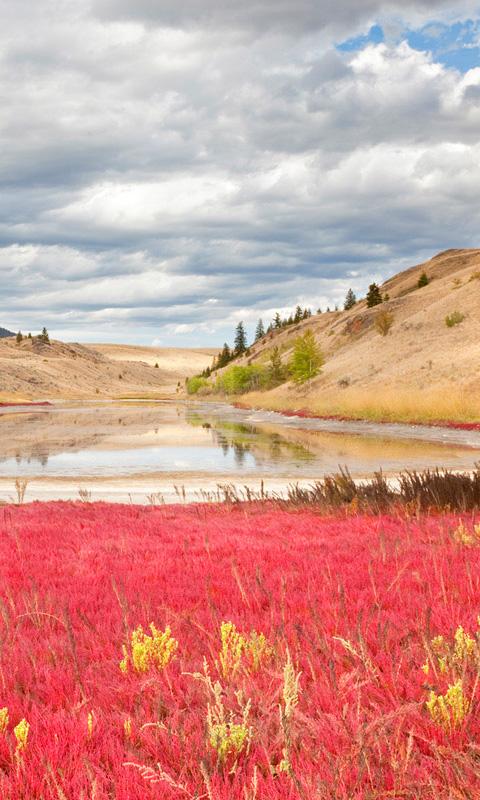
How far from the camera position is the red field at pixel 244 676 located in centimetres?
280

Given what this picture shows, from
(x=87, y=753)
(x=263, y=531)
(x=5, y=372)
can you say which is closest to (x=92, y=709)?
(x=87, y=753)

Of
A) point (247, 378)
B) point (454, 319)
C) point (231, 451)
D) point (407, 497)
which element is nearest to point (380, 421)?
point (231, 451)

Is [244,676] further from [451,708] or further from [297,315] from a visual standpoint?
[297,315]

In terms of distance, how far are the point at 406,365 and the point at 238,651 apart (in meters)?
66.5

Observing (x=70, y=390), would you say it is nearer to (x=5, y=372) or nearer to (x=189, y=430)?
(x=5, y=372)

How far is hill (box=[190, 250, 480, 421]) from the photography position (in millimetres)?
46312

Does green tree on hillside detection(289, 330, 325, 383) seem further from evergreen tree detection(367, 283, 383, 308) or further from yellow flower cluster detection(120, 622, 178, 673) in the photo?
yellow flower cluster detection(120, 622, 178, 673)

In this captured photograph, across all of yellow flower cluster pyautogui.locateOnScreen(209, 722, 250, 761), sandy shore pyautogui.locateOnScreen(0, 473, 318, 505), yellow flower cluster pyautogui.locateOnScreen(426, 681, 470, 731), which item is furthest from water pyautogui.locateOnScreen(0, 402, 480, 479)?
yellow flower cluster pyautogui.locateOnScreen(209, 722, 250, 761)

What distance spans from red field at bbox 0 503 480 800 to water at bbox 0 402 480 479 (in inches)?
412

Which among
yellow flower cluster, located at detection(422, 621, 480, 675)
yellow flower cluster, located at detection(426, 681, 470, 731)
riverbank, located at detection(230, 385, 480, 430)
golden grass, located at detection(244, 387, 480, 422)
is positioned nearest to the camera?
yellow flower cluster, located at detection(426, 681, 470, 731)

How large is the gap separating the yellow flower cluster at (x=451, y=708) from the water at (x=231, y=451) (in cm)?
1292

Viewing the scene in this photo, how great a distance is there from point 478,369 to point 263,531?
47.9m

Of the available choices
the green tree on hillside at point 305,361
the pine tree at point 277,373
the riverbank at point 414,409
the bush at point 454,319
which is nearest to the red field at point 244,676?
the riverbank at point 414,409

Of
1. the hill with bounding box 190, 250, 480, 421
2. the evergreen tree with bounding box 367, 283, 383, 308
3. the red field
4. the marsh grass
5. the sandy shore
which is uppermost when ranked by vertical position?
the evergreen tree with bounding box 367, 283, 383, 308
